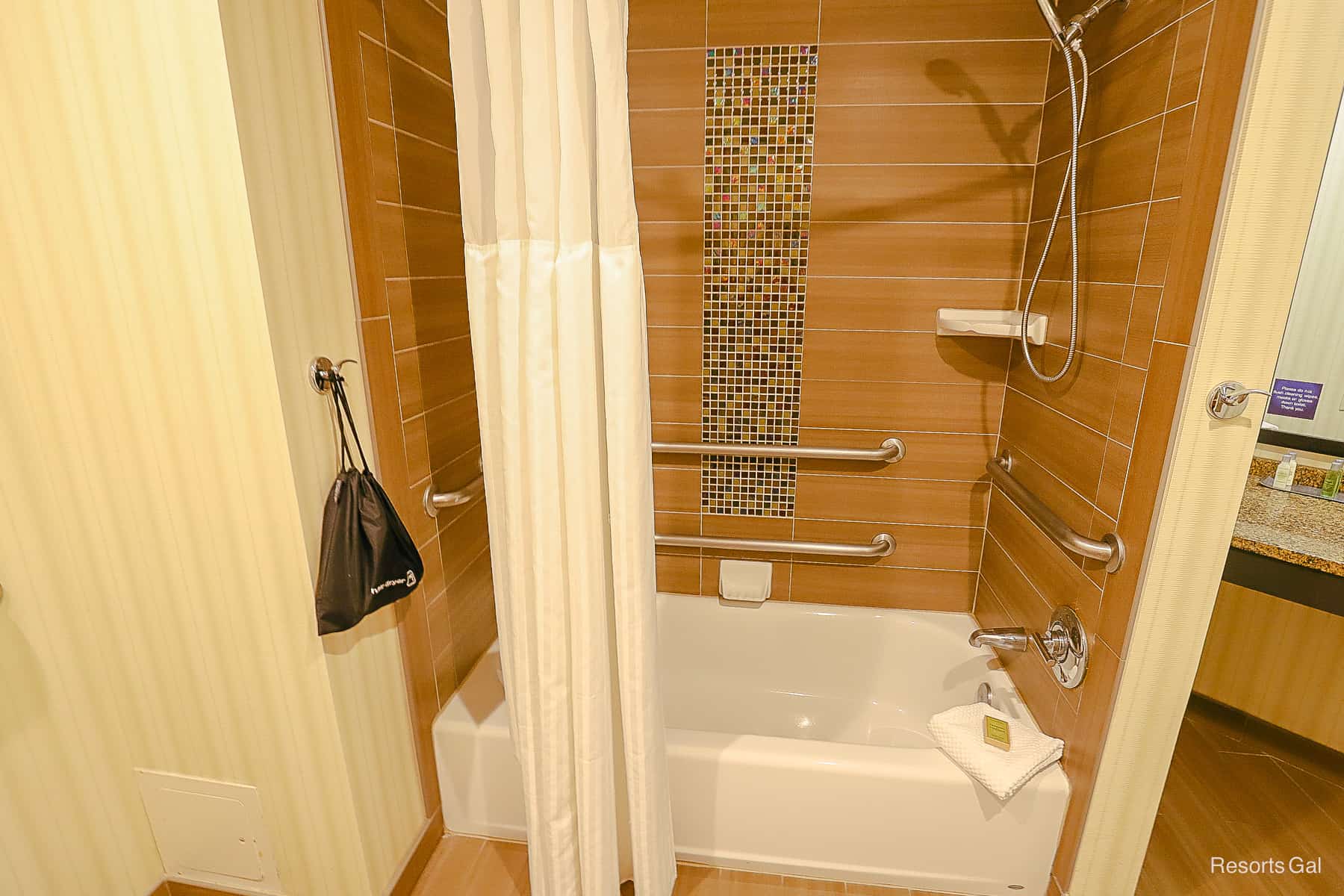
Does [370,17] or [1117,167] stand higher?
[370,17]

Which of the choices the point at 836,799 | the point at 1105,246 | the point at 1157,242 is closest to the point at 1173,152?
the point at 1157,242

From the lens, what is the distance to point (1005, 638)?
5.56 feet

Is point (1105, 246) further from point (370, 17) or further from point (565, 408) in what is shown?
point (370, 17)

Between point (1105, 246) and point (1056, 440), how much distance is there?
45 centimetres

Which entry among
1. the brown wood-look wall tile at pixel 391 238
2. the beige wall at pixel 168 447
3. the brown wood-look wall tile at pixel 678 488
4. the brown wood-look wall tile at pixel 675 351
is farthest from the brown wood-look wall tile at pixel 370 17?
the brown wood-look wall tile at pixel 678 488

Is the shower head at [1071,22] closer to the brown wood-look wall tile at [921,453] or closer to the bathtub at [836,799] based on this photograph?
the brown wood-look wall tile at [921,453]

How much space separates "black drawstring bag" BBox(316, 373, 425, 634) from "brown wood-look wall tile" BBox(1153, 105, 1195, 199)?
1529mm

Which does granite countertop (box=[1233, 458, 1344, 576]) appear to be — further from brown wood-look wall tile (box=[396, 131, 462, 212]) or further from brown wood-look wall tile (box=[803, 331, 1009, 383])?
brown wood-look wall tile (box=[396, 131, 462, 212])

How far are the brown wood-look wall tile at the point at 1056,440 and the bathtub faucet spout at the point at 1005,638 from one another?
1.36ft

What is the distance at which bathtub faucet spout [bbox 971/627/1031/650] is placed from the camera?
5.49ft

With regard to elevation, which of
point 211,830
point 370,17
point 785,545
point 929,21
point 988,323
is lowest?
point 211,830

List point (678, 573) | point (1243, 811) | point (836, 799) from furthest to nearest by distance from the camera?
point (678, 573) < point (1243, 811) < point (836, 799)

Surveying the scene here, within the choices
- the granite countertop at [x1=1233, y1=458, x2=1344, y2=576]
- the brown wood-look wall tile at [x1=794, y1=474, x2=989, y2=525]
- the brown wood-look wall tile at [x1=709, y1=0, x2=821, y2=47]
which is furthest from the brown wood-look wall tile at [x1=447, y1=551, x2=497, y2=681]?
the granite countertop at [x1=1233, y1=458, x2=1344, y2=576]

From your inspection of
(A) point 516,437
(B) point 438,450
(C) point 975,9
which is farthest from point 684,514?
(C) point 975,9
